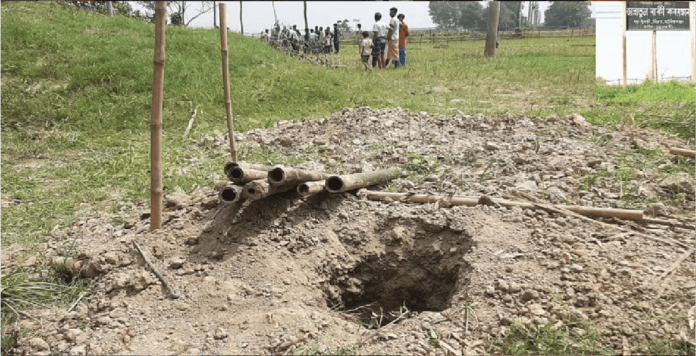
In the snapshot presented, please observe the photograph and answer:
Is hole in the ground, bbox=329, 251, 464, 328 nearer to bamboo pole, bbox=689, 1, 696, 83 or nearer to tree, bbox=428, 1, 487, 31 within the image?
bamboo pole, bbox=689, 1, 696, 83

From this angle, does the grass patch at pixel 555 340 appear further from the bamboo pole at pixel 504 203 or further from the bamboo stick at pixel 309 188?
the bamboo stick at pixel 309 188

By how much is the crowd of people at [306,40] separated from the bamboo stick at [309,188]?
49.0 ft

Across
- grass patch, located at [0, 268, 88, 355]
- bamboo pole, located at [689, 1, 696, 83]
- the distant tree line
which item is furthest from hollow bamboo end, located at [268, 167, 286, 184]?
the distant tree line

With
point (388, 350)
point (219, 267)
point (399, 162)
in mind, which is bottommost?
point (388, 350)

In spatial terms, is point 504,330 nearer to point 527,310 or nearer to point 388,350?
point 527,310

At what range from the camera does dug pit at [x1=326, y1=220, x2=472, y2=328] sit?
4.03 m

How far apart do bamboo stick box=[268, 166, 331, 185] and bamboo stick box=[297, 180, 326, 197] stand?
6 centimetres

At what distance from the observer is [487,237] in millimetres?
3891

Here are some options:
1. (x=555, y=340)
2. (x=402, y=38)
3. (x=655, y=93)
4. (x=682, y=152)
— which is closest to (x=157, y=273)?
(x=555, y=340)

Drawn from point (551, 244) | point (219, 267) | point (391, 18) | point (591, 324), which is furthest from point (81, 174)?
point (391, 18)

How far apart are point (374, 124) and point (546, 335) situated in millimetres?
4014

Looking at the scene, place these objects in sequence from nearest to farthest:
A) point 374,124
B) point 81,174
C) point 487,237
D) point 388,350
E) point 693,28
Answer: point 388,350 < point 487,237 < point 81,174 < point 374,124 < point 693,28

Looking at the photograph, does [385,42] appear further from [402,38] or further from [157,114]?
[157,114]

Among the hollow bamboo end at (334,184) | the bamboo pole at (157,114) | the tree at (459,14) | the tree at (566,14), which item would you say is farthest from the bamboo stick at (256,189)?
the tree at (459,14)
